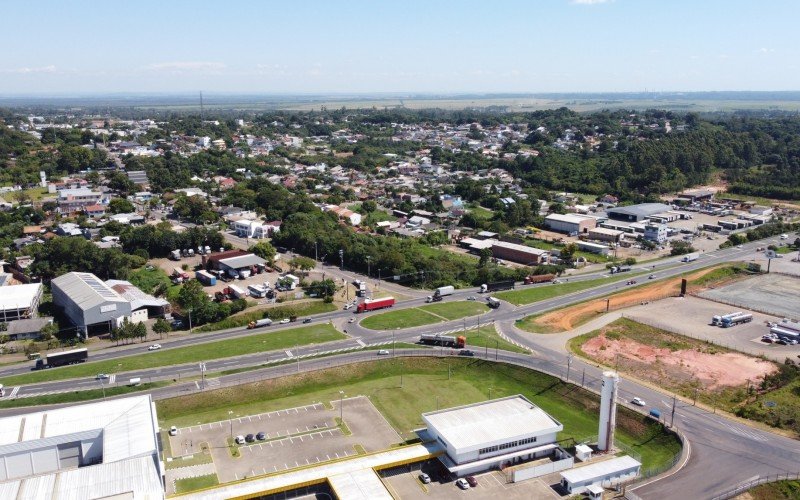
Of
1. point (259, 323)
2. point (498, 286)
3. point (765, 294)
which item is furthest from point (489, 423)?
point (765, 294)

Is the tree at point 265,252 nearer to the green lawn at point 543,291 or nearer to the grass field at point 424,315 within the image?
the grass field at point 424,315

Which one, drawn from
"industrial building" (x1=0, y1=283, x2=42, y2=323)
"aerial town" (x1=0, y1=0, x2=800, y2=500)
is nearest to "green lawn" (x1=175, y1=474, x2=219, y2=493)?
"aerial town" (x1=0, y1=0, x2=800, y2=500)

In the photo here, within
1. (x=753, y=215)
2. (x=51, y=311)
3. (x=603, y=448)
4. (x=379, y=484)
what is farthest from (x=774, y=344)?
(x=51, y=311)

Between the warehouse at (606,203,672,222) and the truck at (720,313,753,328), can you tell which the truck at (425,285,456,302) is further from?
the warehouse at (606,203,672,222)

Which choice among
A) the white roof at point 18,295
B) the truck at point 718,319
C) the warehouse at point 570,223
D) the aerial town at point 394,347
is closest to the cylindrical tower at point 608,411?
the aerial town at point 394,347

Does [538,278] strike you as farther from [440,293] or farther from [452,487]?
[452,487]
